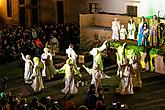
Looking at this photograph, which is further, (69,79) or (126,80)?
(126,80)

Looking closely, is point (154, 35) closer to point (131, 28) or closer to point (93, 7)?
point (131, 28)

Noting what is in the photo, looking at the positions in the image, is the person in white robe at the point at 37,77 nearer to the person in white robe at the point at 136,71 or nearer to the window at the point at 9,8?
the person in white robe at the point at 136,71

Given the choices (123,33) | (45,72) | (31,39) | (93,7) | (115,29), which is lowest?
(45,72)

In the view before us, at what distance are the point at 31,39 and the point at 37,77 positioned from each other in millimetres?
8438

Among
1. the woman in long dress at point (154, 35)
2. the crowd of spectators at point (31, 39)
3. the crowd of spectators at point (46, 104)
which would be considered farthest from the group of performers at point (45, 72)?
the woman in long dress at point (154, 35)

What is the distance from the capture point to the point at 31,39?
108ft

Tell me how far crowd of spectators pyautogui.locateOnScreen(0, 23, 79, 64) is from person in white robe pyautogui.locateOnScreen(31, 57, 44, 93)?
6351 millimetres

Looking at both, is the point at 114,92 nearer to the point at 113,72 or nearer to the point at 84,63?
the point at 113,72

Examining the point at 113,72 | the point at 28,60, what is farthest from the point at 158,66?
the point at 28,60

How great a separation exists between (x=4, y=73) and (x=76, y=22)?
12678 millimetres

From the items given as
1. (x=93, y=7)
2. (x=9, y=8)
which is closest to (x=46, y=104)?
(x=93, y=7)

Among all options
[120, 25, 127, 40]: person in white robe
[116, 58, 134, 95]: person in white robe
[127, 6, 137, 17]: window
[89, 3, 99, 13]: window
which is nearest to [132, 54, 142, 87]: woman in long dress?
[116, 58, 134, 95]: person in white robe

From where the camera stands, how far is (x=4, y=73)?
29172 mm

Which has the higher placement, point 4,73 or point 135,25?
point 135,25
